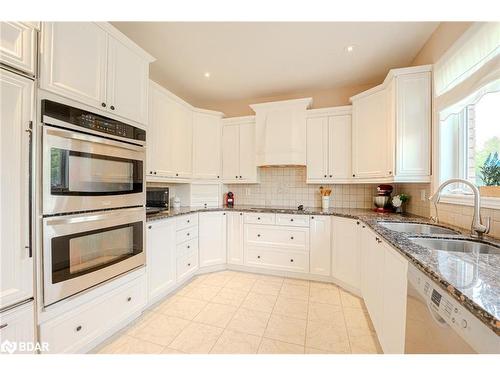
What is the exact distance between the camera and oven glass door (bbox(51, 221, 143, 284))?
4.09 feet

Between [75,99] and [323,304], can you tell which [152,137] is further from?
[323,304]

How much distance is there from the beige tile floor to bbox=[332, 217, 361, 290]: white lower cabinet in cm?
18

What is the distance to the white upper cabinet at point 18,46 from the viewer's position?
1020 mm

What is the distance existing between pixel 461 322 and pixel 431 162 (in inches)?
73.0

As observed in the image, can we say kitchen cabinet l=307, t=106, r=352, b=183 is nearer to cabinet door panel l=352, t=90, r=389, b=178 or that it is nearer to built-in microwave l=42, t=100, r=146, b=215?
cabinet door panel l=352, t=90, r=389, b=178

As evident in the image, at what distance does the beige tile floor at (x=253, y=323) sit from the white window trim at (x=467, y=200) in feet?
4.06

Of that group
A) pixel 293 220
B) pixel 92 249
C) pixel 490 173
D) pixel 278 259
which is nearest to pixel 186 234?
pixel 92 249

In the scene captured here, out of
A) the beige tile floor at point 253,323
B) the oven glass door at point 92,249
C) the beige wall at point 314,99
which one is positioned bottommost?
the beige tile floor at point 253,323

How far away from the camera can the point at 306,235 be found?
265cm

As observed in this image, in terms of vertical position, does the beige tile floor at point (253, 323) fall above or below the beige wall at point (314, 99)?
below

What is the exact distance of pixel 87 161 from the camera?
4.57 feet

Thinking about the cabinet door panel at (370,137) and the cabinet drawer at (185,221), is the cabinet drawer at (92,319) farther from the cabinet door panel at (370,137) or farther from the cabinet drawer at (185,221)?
the cabinet door panel at (370,137)

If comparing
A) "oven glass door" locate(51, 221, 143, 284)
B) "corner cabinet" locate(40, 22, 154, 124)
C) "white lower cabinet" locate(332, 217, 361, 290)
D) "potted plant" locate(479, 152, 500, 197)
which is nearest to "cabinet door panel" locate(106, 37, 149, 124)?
"corner cabinet" locate(40, 22, 154, 124)

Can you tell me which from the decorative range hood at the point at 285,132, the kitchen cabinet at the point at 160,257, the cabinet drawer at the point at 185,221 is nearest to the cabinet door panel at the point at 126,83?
the kitchen cabinet at the point at 160,257
